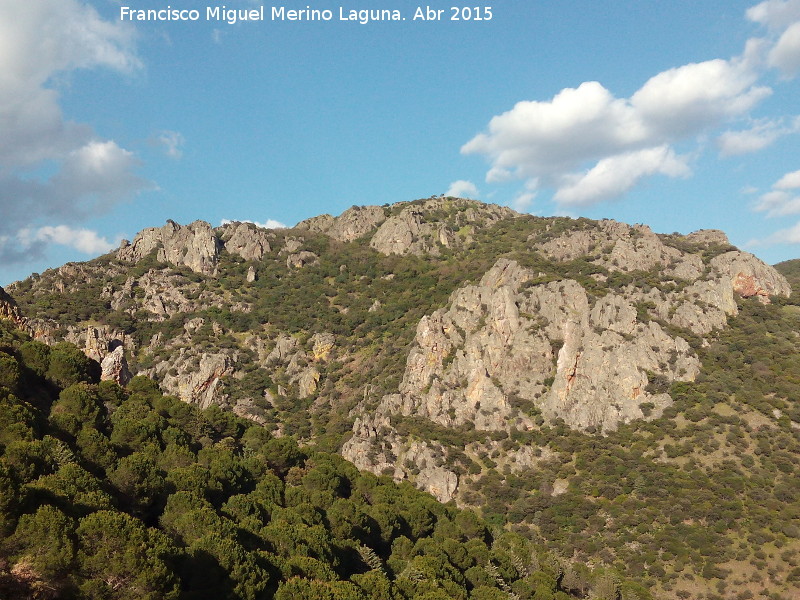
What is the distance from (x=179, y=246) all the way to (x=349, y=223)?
52083 millimetres

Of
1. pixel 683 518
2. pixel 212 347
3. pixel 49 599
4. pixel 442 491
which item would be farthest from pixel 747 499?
pixel 212 347

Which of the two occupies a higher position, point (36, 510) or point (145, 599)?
point (36, 510)

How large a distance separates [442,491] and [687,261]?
75298mm

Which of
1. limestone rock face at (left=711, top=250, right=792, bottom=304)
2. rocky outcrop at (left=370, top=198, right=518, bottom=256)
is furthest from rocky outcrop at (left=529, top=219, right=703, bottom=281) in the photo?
rocky outcrop at (left=370, top=198, right=518, bottom=256)

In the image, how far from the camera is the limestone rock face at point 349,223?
588ft

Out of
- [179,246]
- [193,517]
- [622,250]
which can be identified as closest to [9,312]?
[193,517]

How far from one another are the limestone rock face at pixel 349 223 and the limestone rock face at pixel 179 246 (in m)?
37.9

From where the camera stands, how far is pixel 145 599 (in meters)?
22.9

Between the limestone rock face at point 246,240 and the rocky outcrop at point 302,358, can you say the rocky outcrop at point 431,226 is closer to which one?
the limestone rock face at point 246,240

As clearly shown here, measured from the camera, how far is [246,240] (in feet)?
541

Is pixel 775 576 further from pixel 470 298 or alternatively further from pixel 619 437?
pixel 470 298

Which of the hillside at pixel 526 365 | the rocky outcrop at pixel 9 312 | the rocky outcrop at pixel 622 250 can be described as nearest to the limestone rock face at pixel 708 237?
the hillside at pixel 526 365

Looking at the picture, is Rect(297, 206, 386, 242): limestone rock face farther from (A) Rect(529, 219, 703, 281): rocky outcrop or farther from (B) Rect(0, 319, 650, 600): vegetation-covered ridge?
(B) Rect(0, 319, 650, 600): vegetation-covered ridge

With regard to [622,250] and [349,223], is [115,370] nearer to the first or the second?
[622,250]
